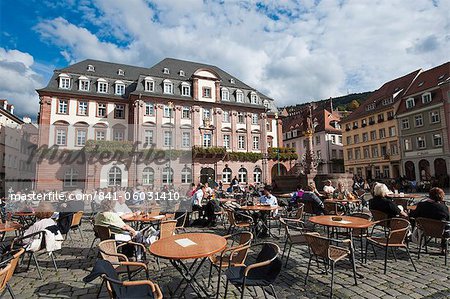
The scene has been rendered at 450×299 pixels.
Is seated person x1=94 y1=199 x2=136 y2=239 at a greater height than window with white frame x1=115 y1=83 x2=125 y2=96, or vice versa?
window with white frame x1=115 y1=83 x2=125 y2=96

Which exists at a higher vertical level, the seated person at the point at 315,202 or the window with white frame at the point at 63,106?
the window with white frame at the point at 63,106

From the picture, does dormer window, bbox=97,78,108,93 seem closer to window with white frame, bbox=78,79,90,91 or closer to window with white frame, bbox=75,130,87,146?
window with white frame, bbox=78,79,90,91

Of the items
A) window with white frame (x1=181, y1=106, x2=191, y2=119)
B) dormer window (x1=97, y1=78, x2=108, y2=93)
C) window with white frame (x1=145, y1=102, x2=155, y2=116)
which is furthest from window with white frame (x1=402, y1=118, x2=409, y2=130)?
dormer window (x1=97, y1=78, x2=108, y2=93)

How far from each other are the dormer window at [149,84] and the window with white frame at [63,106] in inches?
344

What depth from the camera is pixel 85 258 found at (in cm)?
635

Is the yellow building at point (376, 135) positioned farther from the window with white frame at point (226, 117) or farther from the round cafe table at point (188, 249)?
the round cafe table at point (188, 249)

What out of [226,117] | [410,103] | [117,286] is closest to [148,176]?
[226,117]

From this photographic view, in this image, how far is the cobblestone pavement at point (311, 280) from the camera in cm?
423

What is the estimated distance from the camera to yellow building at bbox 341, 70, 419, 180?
3806 cm

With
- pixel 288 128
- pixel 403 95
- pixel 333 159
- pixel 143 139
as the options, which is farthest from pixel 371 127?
pixel 143 139

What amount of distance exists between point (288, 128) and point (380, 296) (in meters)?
56.8

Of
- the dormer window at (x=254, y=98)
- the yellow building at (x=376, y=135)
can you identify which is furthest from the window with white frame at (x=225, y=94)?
the yellow building at (x=376, y=135)

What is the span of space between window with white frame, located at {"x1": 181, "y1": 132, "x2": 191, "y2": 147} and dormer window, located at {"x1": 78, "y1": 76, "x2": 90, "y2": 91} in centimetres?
1222

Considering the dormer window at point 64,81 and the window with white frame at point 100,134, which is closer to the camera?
the dormer window at point 64,81
